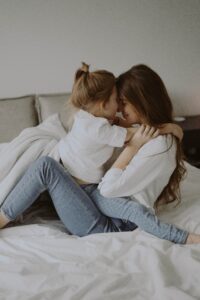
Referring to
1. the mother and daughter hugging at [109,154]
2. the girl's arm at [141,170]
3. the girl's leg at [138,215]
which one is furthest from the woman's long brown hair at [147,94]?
the girl's leg at [138,215]

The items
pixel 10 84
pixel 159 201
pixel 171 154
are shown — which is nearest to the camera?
pixel 171 154

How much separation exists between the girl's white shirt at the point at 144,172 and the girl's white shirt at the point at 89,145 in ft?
0.37

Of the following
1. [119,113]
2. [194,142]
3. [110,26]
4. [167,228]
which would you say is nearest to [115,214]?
[167,228]

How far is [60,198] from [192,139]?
1.37 meters

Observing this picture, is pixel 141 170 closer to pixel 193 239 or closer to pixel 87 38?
pixel 193 239

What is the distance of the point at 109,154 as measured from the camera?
1590 millimetres

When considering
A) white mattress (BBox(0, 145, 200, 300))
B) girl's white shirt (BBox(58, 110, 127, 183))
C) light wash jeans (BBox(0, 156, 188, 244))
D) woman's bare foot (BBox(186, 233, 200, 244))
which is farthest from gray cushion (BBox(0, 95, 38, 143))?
woman's bare foot (BBox(186, 233, 200, 244))

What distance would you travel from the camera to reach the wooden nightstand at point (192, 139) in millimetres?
2532

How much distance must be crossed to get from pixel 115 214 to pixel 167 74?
1.57 meters

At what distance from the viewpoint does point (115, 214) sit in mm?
1517

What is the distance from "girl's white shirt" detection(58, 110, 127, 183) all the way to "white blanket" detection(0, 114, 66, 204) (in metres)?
0.11

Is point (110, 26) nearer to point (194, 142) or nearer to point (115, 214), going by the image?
point (194, 142)

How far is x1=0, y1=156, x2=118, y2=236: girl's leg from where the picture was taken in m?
1.50

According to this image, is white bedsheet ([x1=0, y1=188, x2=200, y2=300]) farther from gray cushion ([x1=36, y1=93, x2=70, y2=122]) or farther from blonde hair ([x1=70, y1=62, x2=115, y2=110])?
gray cushion ([x1=36, y1=93, x2=70, y2=122])
